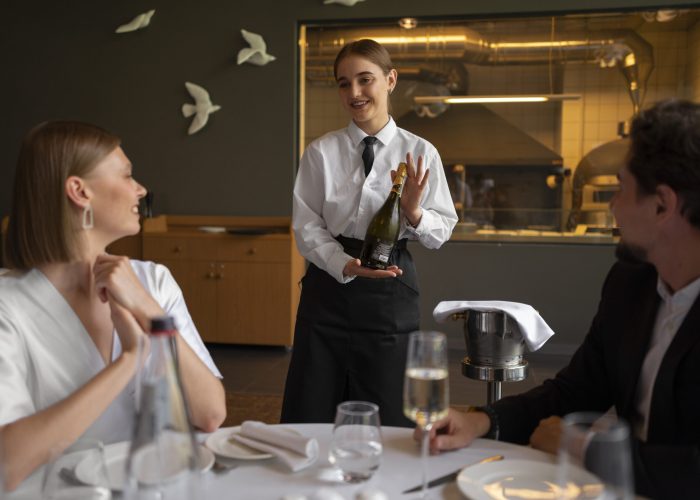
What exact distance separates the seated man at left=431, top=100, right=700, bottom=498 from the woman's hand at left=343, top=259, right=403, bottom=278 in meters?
0.83

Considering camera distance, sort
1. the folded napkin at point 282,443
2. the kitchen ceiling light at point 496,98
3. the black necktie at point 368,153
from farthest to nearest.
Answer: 1. the kitchen ceiling light at point 496,98
2. the black necktie at point 368,153
3. the folded napkin at point 282,443

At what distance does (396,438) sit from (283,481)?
289mm

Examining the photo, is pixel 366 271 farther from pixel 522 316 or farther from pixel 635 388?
pixel 635 388

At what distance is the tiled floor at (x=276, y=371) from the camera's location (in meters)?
4.47

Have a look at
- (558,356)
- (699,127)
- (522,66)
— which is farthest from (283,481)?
(522,66)

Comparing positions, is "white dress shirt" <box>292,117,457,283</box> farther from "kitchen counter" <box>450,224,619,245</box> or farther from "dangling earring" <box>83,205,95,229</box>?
"kitchen counter" <box>450,224,619,245</box>

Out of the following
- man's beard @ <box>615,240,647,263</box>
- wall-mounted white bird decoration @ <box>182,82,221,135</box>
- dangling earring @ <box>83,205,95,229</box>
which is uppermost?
wall-mounted white bird decoration @ <box>182,82,221,135</box>

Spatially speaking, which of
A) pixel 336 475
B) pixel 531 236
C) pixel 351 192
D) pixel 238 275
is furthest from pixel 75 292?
pixel 531 236

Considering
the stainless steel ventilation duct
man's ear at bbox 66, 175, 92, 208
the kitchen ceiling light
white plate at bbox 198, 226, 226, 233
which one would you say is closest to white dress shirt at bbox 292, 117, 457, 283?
man's ear at bbox 66, 175, 92, 208

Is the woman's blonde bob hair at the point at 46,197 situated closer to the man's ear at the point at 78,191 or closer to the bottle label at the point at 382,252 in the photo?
the man's ear at the point at 78,191

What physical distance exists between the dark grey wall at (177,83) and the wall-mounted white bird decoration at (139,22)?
0.05 metres

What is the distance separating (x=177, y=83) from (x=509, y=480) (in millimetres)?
5207

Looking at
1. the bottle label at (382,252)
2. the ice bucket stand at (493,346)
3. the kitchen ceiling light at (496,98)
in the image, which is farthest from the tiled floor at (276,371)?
the kitchen ceiling light at (496,98)

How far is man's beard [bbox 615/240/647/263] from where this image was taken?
5.05 feet
